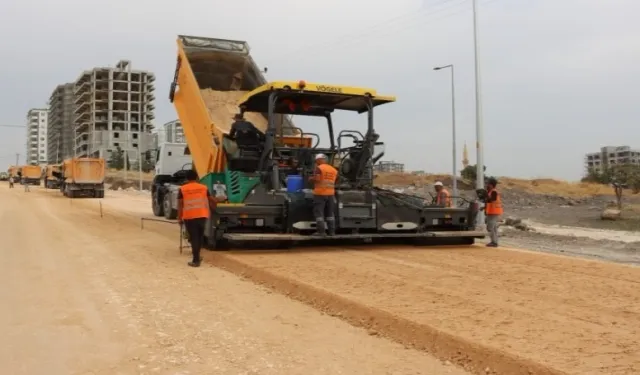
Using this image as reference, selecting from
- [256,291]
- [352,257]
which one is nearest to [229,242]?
[352,257]

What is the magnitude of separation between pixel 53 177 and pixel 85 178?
14.8m

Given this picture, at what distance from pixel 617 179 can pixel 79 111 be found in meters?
101

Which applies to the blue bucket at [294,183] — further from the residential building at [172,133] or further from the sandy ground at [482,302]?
the residential building at [172,133]

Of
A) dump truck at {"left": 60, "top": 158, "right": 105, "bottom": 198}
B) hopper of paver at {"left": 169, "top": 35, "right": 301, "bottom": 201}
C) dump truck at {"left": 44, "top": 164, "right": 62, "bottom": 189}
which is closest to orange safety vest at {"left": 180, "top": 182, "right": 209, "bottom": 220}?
hopper of paver at {"left": 169, "top": 35, "right": 301, "bottom": 201}

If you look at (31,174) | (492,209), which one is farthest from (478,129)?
(31,174)

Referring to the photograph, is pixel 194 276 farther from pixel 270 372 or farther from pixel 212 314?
pixel 270 372

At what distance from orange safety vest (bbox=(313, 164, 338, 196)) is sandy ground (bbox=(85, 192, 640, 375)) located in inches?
41.4

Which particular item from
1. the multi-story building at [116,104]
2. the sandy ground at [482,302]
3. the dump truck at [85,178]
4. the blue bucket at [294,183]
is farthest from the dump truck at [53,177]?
the multi-story building at [116,104]

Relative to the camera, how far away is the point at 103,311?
20.3 feet

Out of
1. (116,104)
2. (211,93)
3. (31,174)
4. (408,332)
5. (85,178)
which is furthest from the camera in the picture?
(116,104)

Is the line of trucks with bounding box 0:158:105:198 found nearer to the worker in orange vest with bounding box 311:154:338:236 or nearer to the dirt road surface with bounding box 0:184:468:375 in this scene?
the dirt road surface with bounding box 0:184:468:375

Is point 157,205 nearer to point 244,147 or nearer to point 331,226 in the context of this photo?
point 244,147

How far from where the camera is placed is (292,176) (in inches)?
440

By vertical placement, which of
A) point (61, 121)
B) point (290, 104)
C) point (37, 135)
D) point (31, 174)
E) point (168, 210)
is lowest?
point (168, 210)
